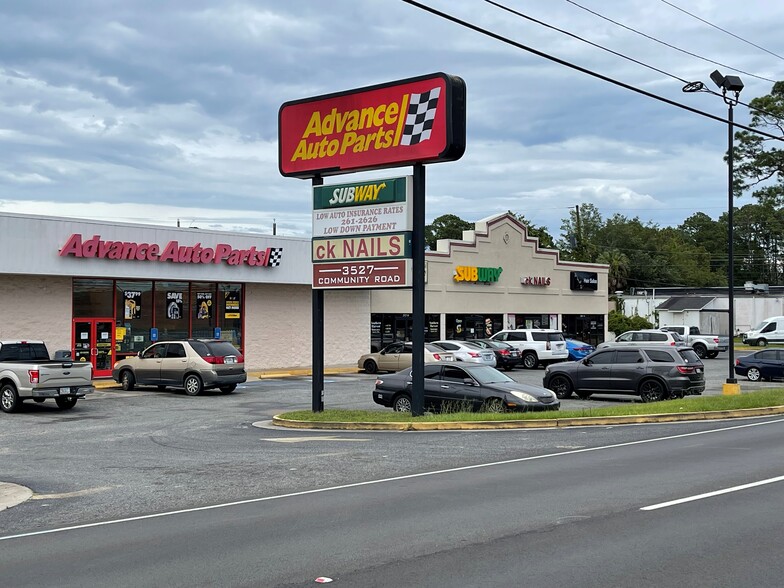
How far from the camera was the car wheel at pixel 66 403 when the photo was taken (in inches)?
949

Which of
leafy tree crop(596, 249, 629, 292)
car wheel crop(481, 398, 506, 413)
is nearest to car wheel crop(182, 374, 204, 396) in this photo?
car wheel crop(481, 398, 506, 413)

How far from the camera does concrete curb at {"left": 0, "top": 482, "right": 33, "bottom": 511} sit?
1185 cm

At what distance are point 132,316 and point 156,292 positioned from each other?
139 cm

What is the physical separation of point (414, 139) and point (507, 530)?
1240 cm

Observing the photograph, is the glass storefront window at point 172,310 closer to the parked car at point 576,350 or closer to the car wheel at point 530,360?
the car wheel at point 530,360

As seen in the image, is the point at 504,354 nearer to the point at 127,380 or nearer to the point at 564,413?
the point at 127,380

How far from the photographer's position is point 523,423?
62.8 feet

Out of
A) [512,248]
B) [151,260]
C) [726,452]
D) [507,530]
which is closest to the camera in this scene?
[507,530]

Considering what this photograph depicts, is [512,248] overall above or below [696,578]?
above

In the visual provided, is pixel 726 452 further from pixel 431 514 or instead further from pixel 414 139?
pixel 414 139

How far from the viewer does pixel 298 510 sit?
34.4 feet

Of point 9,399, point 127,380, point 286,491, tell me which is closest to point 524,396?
point 286,491

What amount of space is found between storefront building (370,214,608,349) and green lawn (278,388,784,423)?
23.2m

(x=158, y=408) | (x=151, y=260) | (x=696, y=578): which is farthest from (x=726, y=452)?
(x=151, y=260)
